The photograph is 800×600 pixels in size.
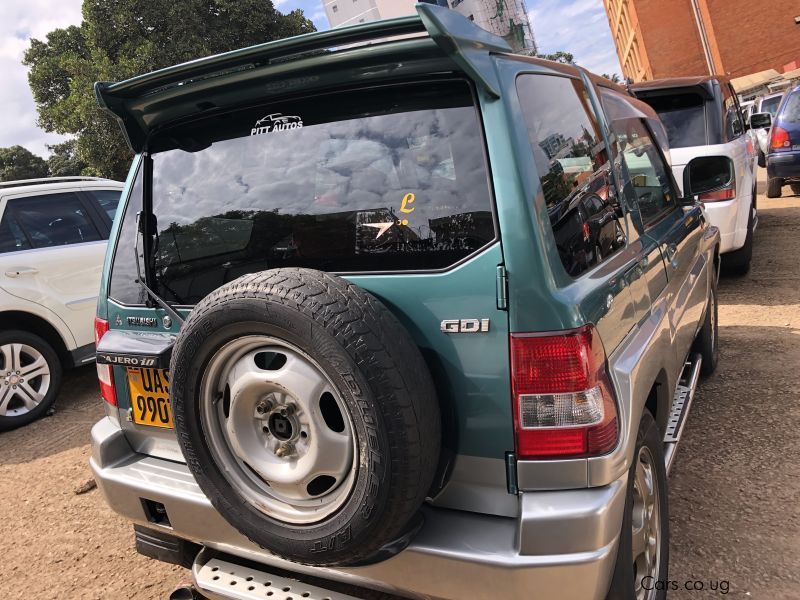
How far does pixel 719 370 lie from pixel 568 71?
9.33ft

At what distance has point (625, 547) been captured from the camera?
1.77m

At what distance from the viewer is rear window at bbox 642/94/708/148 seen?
5.99 meters

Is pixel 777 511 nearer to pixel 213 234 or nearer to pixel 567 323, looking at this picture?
pixel 567 323

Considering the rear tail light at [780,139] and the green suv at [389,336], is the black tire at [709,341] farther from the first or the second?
the rear tail light at [780,139]

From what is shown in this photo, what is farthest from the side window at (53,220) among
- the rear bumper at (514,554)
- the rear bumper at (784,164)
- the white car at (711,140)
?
the rear bumper at (784,164)

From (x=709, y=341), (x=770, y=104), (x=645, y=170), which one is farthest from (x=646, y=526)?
(x=770, y=104)

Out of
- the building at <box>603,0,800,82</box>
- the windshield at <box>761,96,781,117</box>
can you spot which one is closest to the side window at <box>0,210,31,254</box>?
the windshield at <box>761,96,781,117</box>

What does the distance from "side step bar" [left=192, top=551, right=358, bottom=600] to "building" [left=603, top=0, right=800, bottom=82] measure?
39.7 m

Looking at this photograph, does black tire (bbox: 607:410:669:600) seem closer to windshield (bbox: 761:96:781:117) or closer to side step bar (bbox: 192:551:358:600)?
side step bar (bbox: 192:551:358:600)

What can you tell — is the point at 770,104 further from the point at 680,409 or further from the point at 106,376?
the point at 106,376

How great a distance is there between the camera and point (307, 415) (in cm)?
173

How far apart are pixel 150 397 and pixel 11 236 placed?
3.66 metres

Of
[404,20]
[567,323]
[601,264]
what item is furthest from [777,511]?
[404,20]

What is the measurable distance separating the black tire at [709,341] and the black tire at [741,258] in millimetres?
2393
